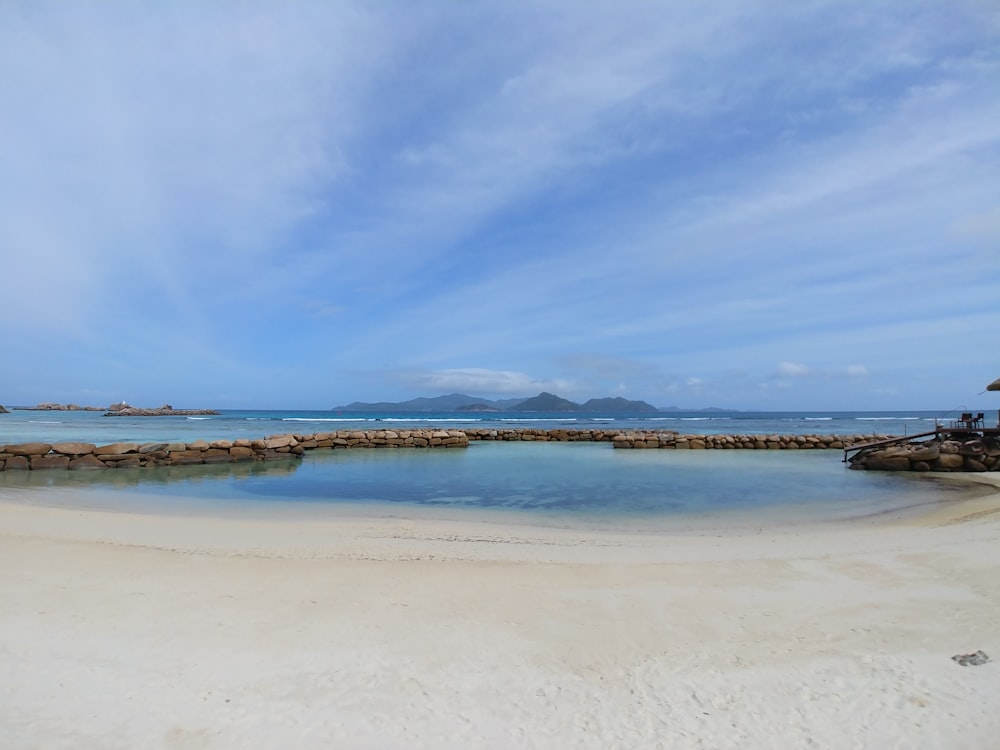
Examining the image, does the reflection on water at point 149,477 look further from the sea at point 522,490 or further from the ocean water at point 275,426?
the ocean water at point 275,426

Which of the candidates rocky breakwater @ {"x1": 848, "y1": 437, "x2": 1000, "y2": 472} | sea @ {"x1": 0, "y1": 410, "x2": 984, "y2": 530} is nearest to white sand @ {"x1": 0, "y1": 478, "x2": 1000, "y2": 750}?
sea @ {"x1": 0, "y1": 410, "x2": 984, "y2": 530}

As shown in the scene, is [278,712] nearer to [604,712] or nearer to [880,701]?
[604,712]

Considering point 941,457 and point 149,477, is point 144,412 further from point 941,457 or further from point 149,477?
point 941,457

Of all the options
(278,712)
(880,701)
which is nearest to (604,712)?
(880,701)

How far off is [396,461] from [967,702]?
17.9 metres

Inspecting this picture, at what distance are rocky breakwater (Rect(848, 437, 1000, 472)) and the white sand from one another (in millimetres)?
11362

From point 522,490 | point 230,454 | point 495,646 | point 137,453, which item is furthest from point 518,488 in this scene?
point 137,453

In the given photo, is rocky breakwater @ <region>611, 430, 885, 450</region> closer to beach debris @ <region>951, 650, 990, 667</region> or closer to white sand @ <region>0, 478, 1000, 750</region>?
white sand @ <region>0, 478, 1000, 750</region>

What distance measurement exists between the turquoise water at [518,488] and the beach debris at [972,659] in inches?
218

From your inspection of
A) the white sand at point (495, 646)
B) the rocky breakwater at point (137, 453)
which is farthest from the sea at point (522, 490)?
the white sand at point (495, 646)

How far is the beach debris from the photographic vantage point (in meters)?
3.78

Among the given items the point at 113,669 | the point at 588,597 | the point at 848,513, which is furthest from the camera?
the point at 848,513

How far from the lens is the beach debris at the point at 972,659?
3.78 m

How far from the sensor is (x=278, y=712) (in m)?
3.22
